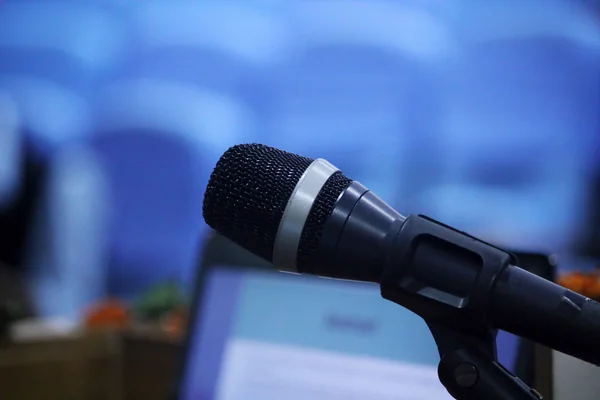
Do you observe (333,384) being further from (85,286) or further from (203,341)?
(85,286)

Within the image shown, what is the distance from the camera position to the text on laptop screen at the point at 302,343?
0.48 m

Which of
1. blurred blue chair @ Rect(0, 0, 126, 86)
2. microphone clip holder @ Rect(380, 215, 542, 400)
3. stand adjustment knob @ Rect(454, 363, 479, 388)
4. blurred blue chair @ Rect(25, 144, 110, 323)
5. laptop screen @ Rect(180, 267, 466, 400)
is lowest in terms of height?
blurred blue chair @ Rect(25, 144, 110, 323)

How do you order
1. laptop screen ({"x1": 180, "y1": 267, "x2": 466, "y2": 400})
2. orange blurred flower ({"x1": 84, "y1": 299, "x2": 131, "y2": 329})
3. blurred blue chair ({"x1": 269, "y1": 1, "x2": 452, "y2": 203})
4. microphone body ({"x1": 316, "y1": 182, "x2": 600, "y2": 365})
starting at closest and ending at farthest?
microphone body ({"x1": 316, "y1": 182, "x2": 600, "y2": 365}) < laptop screen ({"x1": 180, "y1": 267, "x2": 466, "y2": 400}) < orange blurred flower ({"x1": 84, "y1": 299, "x2": 131, "y2": 329}) < blurred blue chair ({"x1": 269, "y1": 1, "x2": 452, "y2": 203})

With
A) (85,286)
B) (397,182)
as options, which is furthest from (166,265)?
(397,182)

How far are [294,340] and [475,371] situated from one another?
28 centimetres

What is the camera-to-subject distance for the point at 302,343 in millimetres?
522

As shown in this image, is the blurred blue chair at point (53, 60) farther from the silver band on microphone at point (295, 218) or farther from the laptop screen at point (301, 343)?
the silver band on microphone at point (295, 218)

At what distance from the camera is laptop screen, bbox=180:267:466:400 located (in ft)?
1.57

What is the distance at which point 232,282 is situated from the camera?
57cm

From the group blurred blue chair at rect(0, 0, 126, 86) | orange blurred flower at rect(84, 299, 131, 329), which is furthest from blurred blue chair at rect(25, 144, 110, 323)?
orange blurred flower at rect(84, 299, 131, 329)

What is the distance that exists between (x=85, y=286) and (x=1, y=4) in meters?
0.88

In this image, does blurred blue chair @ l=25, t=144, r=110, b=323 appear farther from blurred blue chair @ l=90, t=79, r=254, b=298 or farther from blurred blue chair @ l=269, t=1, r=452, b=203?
blurred blue chair @ l=269, t=1, r=452, b=203

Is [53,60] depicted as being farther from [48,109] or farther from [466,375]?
[466,375]

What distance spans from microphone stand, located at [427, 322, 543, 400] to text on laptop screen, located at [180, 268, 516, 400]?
18 centimetres
